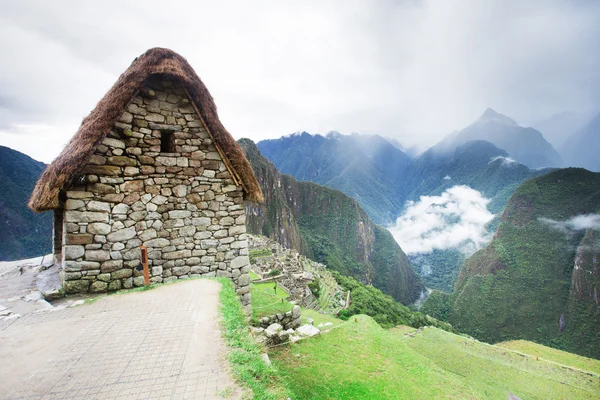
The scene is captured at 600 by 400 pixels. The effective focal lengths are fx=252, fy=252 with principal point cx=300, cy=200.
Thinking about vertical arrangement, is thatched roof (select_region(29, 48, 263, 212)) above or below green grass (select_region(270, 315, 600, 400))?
above

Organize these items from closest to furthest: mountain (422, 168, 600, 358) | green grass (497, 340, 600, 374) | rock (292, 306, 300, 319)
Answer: rock (292, 306, 300, 319)
green grass (497, 340, 600, 374)
mountain (422, 168, 600, 358)

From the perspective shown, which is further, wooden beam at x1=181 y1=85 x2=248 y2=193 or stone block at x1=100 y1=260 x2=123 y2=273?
wooden beam at x1=181 y1=85 x2=248 y2=193

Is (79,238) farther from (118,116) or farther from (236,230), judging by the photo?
(236,230)

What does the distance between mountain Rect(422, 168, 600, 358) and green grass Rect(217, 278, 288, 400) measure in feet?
302

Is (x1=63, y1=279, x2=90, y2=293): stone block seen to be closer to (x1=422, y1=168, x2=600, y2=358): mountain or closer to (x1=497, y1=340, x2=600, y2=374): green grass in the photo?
(x1=497, y1=340, x2=600, y2=374): green grass

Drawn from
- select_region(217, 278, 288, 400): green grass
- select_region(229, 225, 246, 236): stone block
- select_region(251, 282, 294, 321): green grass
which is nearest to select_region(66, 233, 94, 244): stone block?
select_region(229, 225, 246, 236): stone block

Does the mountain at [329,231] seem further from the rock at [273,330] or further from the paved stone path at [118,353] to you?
the paved stone path at [118,353]

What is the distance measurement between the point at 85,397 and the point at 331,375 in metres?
5.03

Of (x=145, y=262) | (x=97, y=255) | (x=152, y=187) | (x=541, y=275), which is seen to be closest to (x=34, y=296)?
(x=97, y=255)

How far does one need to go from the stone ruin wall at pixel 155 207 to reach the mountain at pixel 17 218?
133 feet

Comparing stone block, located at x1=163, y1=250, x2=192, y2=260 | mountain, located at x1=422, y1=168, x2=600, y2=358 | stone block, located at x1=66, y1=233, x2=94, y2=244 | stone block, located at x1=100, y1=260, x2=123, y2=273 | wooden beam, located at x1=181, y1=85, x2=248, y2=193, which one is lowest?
mountain, located at x1=422, y1=168, x2=600, y2=358

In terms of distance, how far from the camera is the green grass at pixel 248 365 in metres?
2.36

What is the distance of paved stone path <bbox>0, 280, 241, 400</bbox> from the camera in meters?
2.31

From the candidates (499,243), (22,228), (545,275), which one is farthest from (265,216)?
(545,275)
